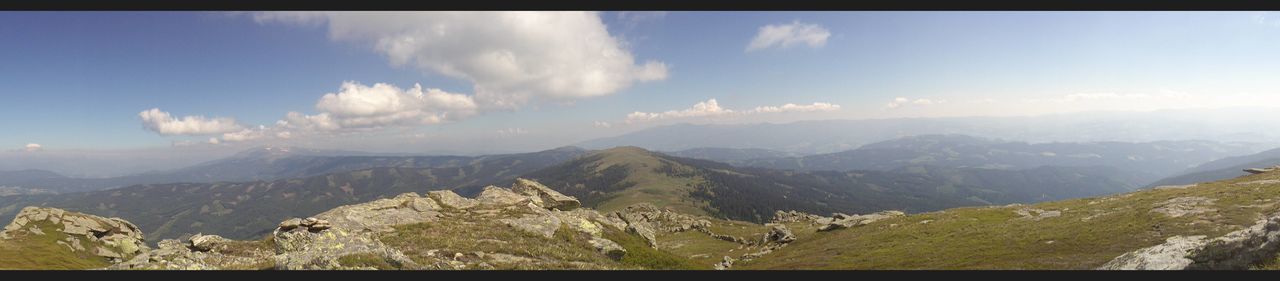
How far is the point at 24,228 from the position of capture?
62.8 meters

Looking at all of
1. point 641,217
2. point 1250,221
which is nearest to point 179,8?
point 1250,221

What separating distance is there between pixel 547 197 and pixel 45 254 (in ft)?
187

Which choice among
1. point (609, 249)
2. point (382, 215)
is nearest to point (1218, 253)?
point (609, 249)

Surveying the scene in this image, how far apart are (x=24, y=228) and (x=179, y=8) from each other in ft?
310

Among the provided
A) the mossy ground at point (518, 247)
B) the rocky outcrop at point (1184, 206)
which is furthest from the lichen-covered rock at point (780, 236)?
the mossy ground at point (518, 247)

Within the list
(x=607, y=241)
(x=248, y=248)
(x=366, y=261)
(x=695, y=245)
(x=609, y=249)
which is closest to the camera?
(x=366, y=261)

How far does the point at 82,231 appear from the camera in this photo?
211 ft

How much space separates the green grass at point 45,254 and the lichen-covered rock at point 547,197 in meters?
48.7

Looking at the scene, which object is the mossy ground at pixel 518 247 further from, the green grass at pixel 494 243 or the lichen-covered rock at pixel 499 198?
the lichen-covered rock at pixel 499 198

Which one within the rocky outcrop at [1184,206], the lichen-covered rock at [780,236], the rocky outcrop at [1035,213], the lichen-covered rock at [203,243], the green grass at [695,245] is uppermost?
the lichen-covered rock at [203,243]

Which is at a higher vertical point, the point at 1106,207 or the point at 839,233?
the point at 1106,207

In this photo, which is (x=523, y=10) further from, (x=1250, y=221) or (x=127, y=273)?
(x=1250, y=221)

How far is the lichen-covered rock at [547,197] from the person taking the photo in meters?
67.4

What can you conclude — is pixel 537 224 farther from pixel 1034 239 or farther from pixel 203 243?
pixel 1034 239
